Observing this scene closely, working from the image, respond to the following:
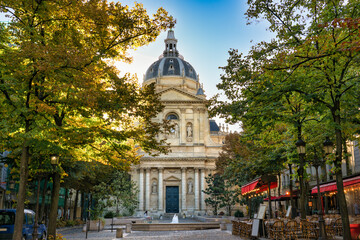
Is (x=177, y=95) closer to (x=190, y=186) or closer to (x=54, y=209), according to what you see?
(x=190, y=186)

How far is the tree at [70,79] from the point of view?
12195 mm

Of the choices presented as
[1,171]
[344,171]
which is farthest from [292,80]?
[1,171]

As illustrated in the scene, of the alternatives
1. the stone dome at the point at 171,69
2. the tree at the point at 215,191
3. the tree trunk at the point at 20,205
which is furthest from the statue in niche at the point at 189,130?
the tree trunk at the point at 20,205

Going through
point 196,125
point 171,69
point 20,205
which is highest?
point 171,69

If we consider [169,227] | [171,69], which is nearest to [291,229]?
[169,227]

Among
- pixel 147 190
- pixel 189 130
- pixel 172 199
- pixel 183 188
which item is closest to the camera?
pixel 147 190

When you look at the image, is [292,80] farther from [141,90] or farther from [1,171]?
[1,171]

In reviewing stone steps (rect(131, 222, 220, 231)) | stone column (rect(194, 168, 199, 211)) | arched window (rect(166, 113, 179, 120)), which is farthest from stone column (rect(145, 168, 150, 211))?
stone steps (rect(131, 222, 220, 231))

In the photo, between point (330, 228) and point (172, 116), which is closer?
point (330, 228)

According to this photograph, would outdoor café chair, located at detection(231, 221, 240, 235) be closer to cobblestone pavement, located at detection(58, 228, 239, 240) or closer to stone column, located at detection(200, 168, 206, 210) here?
cobblestone pavement, located at detection(58, 228, 239, 240)

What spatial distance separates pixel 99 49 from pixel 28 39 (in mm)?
2751

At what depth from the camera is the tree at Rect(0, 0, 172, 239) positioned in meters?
12.2

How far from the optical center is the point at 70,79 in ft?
40.3

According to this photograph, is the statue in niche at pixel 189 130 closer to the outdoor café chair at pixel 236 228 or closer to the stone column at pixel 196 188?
the stone column at pixel 196 188
